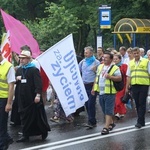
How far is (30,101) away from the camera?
29.3ft

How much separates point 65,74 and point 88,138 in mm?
1411

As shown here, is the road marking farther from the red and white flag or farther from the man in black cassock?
the red and white flag

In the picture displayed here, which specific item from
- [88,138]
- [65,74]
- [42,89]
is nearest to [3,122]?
[42,89]

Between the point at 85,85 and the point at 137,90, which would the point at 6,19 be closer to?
the point at 85,85

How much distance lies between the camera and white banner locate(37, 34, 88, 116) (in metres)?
9.45

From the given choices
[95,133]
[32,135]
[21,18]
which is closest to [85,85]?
[95,133]

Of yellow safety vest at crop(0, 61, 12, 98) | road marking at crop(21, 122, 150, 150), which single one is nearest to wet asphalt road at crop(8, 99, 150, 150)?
road marking at crop(21, 122, 150, 150)

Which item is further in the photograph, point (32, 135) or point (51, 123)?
point (51, 123)

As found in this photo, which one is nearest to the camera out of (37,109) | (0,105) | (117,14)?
(0,105)

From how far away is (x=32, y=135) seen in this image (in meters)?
9.07

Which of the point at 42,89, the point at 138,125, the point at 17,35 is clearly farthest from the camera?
the point at 17,35

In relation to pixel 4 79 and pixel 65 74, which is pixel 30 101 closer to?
pixel 65 74

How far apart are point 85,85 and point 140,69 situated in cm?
135

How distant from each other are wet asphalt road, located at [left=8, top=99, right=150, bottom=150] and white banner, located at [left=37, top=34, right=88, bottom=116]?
58cm
